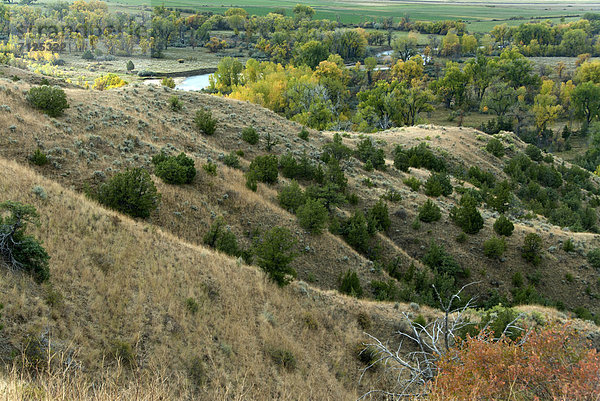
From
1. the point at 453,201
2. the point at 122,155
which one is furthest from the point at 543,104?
the point at 122,155

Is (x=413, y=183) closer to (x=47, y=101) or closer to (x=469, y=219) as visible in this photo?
(x=469, y=219)

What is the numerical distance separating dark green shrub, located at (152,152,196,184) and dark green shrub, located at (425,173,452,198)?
703 inches

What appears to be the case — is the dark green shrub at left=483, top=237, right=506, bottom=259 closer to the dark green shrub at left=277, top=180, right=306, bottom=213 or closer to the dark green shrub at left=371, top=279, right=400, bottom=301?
the dark green shrub at left=371, top=279, right=400, bottom=301

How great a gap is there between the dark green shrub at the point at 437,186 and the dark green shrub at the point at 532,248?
7.48m

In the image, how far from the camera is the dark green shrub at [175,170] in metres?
20.6

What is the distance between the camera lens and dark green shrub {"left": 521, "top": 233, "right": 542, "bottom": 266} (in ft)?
79.7

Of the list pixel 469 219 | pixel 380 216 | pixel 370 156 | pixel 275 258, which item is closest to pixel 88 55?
pixel 370 156

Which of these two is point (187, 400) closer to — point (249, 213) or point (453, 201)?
point (249, 213)

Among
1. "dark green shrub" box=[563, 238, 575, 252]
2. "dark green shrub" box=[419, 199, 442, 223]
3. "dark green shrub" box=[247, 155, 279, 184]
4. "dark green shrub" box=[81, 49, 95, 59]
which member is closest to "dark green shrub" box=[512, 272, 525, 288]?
"dark green shrub" box=[563, 238, 575, 252]

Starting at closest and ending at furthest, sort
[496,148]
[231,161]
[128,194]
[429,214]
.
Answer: [128,194] → [231,161] → [429,214] → [496,148]

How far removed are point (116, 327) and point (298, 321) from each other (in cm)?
585

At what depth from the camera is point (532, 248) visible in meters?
24.6

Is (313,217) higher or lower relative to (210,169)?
lower

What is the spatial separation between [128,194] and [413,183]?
21591 mm
